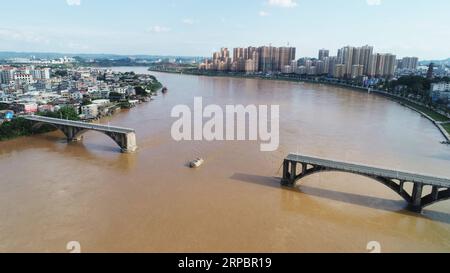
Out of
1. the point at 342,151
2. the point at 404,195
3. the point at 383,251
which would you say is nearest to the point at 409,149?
the point at 342,151

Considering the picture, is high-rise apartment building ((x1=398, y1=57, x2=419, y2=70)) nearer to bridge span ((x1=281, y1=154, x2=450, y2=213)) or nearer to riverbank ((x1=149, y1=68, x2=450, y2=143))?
riverbank ((x1=149, y1=68, x2=450, y2=143))

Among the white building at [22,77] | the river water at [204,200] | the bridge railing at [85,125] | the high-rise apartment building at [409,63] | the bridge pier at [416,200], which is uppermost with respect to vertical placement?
the high-rise apartment building at [409,63]

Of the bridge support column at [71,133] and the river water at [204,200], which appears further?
the bridge support column at [71,133]

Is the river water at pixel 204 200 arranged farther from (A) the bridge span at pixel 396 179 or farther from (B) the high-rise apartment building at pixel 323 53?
(B) the high-rise apartment building at pixel 323 53

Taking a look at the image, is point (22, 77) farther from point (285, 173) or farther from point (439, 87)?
point (439, 87)

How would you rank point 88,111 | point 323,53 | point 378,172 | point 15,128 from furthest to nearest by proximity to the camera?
1. point 323,53
2. point 88,111
3. point 15,128
4. point 378,172

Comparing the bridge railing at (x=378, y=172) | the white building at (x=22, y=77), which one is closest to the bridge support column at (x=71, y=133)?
the bridge railing at (x=378, y=172)

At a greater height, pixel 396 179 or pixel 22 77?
pixel 22 77

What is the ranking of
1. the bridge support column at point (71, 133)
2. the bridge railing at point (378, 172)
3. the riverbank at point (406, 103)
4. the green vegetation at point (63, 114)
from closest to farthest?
the bridge railing at point (378, 172), the bridge support column at point (71, 133), the green vegetation at point (63, 114), the riverbank at point (406, 103)

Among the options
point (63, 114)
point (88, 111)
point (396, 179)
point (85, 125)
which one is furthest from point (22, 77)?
point (396, 179)
